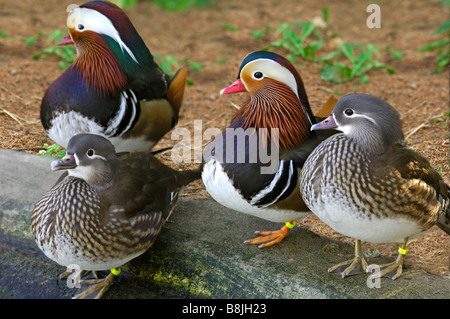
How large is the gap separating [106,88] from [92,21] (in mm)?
377

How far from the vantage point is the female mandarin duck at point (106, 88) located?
3.48m

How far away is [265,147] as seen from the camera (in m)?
3.01

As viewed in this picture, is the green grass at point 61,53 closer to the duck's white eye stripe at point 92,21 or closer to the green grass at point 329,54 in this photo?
the green grass at point 329,54

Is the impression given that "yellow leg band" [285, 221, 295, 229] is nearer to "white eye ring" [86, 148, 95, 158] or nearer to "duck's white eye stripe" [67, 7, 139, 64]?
"white eye ring" [86, 148, 95, 158]

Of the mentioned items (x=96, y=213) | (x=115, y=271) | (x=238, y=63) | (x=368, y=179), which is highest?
(x=238, y=63)

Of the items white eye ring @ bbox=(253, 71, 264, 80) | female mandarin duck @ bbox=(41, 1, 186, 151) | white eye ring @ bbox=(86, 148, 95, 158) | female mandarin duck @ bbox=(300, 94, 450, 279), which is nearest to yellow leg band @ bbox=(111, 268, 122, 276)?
white eye ring @ bbox=(86, 148, 95, 158)

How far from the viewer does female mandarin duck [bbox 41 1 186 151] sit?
3477 mm

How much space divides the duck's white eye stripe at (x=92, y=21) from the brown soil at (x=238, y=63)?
100 cm

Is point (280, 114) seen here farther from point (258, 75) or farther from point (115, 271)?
point (115, 271)

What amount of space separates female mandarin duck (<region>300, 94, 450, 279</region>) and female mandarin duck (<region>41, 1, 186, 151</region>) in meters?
1.26

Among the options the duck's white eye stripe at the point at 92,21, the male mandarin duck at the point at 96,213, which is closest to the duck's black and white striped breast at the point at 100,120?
the duck's white eye stripe at the point at 92,21

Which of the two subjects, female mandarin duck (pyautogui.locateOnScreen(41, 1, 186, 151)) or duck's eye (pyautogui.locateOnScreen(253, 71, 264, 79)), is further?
female mandarin duck (pyautogui.locateOnScreen(41, 1, 186, 151))

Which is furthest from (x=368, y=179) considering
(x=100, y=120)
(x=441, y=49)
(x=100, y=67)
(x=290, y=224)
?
(x=441, y=49)

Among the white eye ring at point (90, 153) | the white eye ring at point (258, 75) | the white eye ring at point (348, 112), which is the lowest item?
the white eye ring at point (90, 153)
